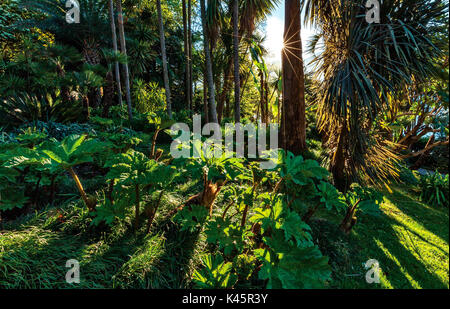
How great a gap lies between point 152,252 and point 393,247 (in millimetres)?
2861

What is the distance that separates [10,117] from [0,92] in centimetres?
52

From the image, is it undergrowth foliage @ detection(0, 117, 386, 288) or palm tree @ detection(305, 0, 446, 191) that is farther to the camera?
palm tree @ detection(305, 0, 446, 191)

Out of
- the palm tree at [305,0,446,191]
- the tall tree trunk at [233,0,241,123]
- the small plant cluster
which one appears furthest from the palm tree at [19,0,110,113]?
the small plant cluster

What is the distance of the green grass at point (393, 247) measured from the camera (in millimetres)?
1740

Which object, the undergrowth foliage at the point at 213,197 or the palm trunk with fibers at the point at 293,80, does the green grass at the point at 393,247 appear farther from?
the palm trunk with fibers at the point at 293,80

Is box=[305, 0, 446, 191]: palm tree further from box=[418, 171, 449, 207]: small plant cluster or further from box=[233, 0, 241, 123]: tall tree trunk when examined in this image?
box=[233, 0, 241, 123]: tall tree trunk

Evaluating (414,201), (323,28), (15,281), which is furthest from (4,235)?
(414,201)

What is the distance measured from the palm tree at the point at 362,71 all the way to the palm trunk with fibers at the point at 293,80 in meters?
0.34

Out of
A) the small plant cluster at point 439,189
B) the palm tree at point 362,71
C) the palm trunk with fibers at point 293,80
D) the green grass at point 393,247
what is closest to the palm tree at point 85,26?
the palm trunk with fibers at point 293,80

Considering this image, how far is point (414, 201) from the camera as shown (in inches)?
133

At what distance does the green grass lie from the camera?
1.74 meters

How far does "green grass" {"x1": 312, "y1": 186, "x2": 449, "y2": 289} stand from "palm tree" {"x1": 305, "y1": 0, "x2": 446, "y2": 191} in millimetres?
712

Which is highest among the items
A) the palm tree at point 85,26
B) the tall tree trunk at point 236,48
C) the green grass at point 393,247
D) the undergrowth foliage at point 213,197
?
the palm tree at point 85,26
